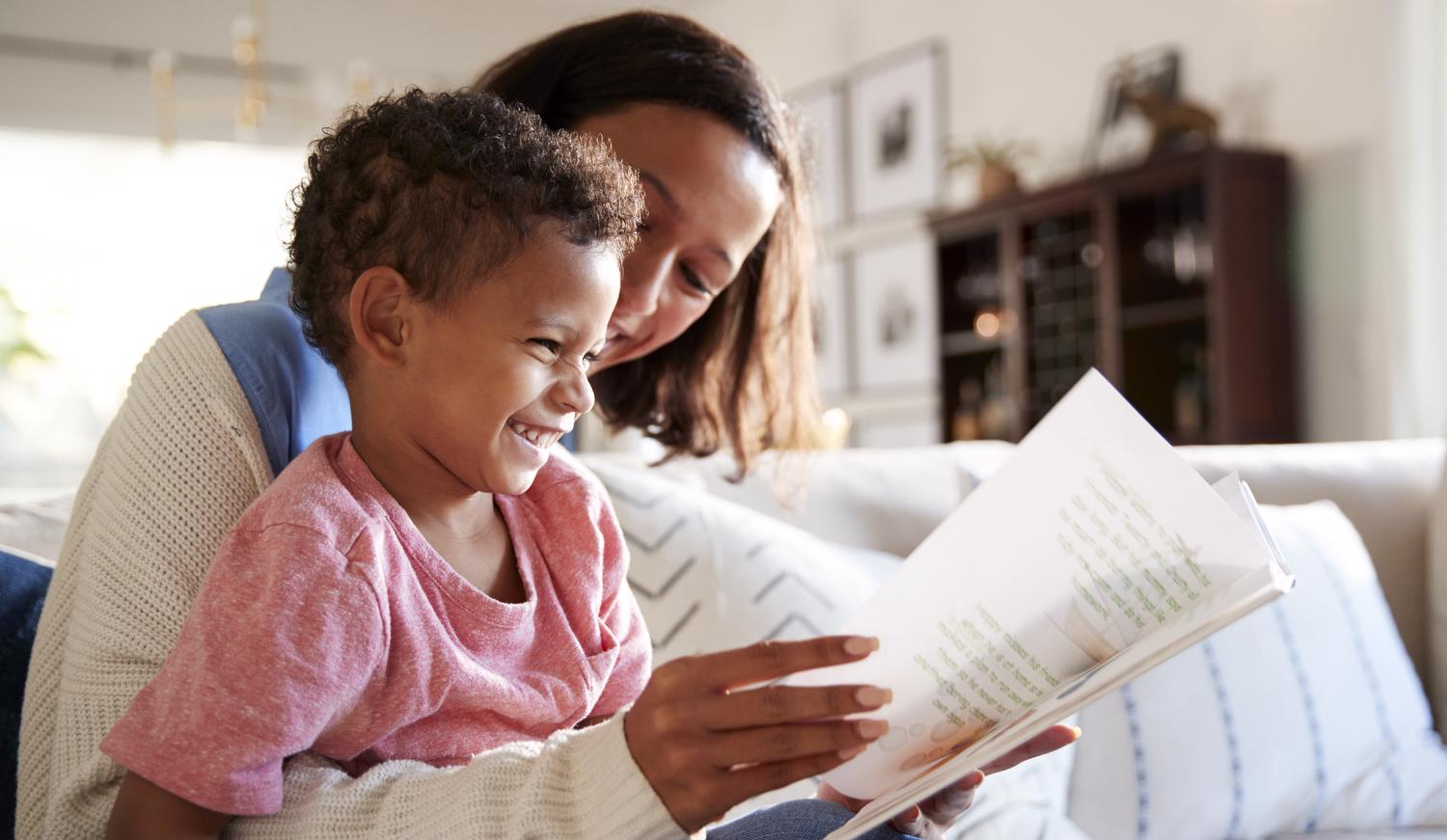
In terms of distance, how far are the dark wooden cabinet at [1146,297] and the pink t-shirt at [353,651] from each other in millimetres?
3222

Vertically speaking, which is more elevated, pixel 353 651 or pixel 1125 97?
pixel 1125 97

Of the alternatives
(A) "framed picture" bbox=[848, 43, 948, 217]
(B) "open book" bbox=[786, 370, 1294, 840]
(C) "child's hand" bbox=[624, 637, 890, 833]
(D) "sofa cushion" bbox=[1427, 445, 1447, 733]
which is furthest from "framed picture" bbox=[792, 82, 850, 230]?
(C) "child's hand" bbox=[624, 637, 890, 833]

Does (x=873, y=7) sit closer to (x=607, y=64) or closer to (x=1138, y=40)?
(x=1138, y=40)

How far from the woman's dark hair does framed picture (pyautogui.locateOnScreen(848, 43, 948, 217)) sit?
3813 mm

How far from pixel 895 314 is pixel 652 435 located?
405 centimetres

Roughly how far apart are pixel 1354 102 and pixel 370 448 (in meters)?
3.64

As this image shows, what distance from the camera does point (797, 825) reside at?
84 cm

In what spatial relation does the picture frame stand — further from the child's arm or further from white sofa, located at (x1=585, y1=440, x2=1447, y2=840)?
the child's arm

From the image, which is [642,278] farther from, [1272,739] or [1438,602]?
[1438,602]

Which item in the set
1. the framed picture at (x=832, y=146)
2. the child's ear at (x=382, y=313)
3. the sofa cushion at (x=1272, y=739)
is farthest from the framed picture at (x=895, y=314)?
the child's ear at (x=382, y=313)

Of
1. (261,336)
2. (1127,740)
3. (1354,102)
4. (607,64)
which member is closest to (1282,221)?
(1354,102)

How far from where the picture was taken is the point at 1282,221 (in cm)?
389

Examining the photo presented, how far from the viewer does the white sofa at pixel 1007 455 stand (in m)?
1.56

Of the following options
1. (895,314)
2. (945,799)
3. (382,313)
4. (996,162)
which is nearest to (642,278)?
(382,313)
